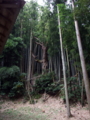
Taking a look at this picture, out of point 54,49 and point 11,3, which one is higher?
point 54,49

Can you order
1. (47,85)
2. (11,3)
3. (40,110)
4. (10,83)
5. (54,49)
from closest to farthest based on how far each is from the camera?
(11,3) → (40,110) → (47,85) → (10,83) → (54,49)

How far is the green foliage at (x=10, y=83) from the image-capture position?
6.85m

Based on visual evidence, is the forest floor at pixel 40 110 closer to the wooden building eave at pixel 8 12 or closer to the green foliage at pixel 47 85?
the green foliage at pixel 47 85

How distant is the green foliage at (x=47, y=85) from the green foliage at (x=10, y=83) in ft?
3.95

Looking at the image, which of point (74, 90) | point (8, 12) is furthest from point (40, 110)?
point (8, 12)

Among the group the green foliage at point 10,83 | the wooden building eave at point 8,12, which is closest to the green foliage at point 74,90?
the green foliage at point 10,83

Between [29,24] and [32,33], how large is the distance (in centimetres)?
91

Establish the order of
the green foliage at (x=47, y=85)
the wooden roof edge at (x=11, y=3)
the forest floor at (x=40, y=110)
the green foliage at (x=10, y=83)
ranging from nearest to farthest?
the wooden roof edge at (x=11, y=3) < the forest floor at (x=40, y=110) < the green foliage at (x=47, y=85) < the green foliage at (x=10, y=83)

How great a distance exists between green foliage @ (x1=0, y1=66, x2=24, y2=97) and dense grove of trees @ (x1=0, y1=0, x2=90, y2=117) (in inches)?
3.0

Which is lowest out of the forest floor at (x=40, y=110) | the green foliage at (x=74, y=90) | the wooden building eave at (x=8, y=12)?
the forest floor at (x=40, y=110)

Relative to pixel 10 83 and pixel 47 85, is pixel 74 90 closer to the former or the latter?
Answer: pixel 47 85

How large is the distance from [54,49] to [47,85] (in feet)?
8.94

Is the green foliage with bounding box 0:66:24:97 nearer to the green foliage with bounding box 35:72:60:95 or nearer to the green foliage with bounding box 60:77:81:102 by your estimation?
the green foliage with bounding box 35:72:60:95

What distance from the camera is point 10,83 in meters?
7.10
